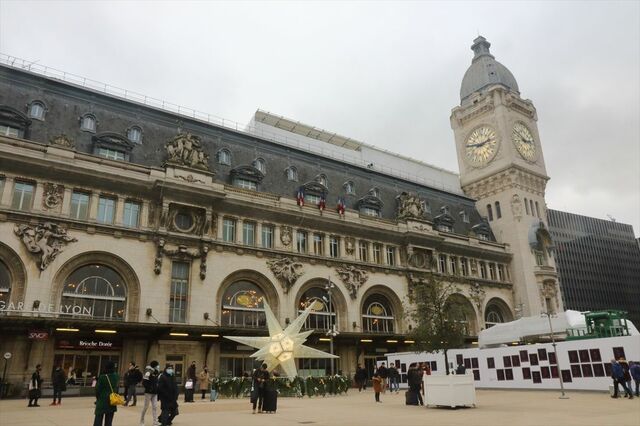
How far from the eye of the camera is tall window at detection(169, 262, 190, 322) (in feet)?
121

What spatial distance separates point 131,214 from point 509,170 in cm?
4980

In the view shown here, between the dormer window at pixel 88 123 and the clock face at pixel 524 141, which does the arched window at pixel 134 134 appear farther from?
the clock face at pixel 524 141

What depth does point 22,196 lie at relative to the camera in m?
33.4

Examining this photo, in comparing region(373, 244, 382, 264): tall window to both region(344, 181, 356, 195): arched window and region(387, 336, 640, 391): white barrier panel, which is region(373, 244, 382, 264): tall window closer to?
region(344, 181, 356, 195): arched window

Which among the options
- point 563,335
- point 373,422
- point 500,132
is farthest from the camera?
point 500,132

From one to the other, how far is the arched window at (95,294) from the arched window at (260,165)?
57.5 feet

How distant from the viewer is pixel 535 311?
59688 millimetres

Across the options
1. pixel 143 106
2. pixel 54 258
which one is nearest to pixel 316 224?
pixel 143 106

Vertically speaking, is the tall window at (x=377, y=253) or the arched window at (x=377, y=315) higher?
the tall window at (x=377, y=253)

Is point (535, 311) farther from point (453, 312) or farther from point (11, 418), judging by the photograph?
point (11, 418)

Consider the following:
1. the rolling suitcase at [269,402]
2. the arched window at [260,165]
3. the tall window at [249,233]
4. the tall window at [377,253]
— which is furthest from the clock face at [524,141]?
the rolling suitcase at [269,402]

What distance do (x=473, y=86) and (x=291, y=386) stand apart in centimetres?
5996

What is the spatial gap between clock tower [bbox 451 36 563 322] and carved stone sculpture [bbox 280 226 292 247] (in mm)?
32931

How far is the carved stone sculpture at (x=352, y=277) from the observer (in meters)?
46.8
